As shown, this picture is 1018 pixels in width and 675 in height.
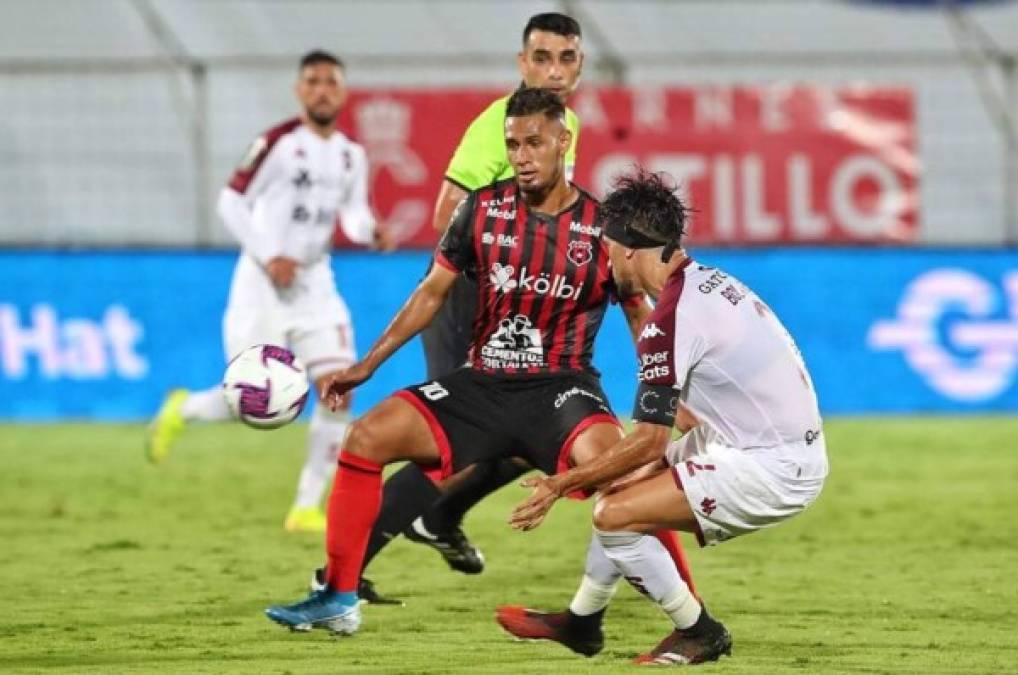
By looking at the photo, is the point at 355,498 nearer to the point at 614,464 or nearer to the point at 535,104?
the point at 614,464

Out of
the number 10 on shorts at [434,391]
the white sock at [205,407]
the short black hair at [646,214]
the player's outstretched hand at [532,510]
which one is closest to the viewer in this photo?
the player's outstretched hand at [532,510]

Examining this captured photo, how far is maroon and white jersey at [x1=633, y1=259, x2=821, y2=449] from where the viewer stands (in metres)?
6.30

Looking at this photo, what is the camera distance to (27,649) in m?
6.76

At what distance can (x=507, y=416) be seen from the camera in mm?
7070

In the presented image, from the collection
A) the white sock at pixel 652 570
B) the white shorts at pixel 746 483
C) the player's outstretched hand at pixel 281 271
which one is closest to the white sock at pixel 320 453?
the player's outstretched hand at pixel 281 271

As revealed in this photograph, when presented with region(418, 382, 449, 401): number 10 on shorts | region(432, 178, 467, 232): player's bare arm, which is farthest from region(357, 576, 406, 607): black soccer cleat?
region(432, 178, 467, 232): player's bare arm

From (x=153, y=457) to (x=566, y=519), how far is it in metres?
2.25

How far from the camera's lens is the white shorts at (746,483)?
254 inches

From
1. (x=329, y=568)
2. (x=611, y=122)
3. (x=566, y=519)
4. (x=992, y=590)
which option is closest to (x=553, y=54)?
(x=329, y=568)

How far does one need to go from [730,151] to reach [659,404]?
11498 millimetres

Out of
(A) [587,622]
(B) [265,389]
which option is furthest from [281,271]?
(A) [587,622]

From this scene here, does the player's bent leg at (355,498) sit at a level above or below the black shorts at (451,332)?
below

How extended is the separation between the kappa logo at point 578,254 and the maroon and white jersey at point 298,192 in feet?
11.6

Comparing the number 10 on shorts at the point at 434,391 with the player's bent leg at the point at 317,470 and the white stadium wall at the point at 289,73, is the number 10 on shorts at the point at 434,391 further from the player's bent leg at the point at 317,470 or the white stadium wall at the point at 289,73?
the white stadium wall at the point at 289,73
